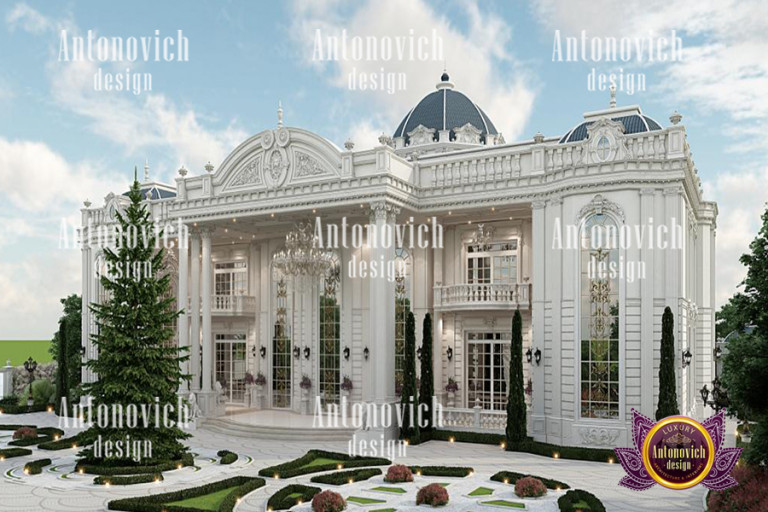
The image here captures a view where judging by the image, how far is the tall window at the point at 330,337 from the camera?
970 inches

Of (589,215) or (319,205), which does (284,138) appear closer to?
(319,205)

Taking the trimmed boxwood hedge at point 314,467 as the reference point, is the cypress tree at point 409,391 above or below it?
above

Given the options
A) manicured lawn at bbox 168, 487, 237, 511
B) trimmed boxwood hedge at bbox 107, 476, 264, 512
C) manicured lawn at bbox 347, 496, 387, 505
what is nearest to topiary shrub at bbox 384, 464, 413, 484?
manicured lawn at bbox 347, 496, 387, 505

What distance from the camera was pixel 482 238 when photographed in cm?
2261

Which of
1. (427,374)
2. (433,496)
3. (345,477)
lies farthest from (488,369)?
(433,496)

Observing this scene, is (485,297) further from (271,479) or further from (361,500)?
(361,500)

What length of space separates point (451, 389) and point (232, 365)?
9596 mm

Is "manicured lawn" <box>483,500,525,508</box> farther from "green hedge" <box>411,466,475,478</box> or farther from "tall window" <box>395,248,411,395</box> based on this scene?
"tall window" <box>395,248,411,395</box>

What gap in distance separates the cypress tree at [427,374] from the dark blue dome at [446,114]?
10.8m

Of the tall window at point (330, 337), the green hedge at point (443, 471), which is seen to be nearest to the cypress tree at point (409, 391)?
the green hedge at point (443, 471)

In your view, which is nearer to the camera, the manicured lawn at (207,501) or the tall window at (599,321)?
the manicured lawn at (207,501)

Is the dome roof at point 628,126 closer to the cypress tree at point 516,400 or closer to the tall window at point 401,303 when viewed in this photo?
the cypress tree at point 516,400

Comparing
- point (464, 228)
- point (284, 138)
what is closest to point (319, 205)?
point (284, 138)

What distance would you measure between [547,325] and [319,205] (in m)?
7.39
